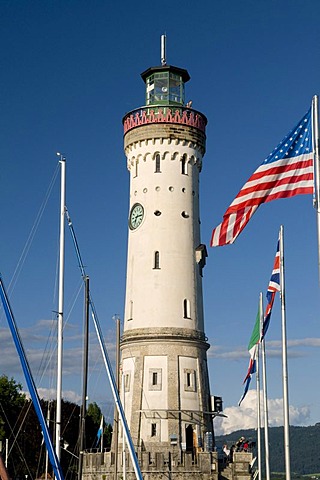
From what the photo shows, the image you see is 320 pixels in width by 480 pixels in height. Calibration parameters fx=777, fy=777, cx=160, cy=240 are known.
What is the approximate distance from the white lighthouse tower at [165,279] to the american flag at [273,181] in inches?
1397

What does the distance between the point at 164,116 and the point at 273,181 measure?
40991mm

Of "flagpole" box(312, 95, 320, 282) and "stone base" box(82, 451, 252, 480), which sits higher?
"flagpole" box(312, 95, 320, 282)

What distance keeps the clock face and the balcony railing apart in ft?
22.2

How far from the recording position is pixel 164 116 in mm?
63125

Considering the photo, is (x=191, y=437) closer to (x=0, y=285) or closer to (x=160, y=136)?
(x=160, y=136)

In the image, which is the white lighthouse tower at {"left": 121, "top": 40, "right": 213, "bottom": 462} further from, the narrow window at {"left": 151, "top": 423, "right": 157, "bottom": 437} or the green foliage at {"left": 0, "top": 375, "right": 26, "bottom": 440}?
the green foliage at {"left": 0, "top": 375, "right": 26, "bottom": 440}

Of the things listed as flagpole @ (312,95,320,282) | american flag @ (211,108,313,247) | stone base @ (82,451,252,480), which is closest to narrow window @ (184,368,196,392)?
stone base @ (82,451,252,480)

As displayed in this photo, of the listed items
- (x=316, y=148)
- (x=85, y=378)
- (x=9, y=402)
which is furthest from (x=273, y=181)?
(x=9, y=402)

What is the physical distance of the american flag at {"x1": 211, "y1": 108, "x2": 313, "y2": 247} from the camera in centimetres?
2302

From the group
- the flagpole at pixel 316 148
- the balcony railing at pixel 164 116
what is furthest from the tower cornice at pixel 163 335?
the flagpole at pixel 316 148

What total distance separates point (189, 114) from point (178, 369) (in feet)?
68.1

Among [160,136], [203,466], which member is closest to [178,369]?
[203,466]

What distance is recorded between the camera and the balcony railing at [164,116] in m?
63.2

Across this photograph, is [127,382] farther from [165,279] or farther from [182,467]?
[182,467]
